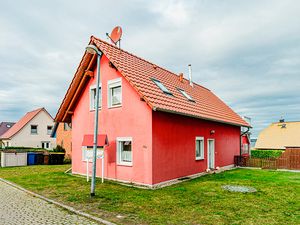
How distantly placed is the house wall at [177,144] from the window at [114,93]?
2.77 metres

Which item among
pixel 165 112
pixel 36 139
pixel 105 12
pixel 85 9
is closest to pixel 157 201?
pixel 165 112

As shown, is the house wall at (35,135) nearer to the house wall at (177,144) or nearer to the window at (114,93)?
the window at (114,93)

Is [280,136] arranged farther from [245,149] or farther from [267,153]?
[245,149]

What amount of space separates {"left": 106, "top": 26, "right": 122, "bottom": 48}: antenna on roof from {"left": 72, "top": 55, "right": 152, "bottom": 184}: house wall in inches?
94.2

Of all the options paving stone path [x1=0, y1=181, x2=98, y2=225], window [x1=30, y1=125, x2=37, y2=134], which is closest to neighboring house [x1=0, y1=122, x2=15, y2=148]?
window [x1=30, y1=125, x2=37, y2=134]

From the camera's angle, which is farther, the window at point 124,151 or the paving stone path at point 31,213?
the window at point 124,151

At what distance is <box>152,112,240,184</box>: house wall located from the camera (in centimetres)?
1101

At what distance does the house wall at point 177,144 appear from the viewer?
433 inches

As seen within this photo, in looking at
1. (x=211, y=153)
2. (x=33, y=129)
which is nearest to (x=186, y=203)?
(x=211, y=153)

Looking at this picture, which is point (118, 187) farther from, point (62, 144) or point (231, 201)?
point (62, 144)

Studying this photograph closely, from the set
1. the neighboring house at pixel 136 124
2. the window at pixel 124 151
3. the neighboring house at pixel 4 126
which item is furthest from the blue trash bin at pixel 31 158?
the neighboring house at pixel 4 126

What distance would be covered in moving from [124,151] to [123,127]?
1194 millimetres

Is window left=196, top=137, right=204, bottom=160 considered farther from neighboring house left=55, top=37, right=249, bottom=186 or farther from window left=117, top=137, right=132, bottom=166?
window left=117, top=137, right=132, bottom=166

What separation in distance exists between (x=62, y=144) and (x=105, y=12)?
81.0 ft
